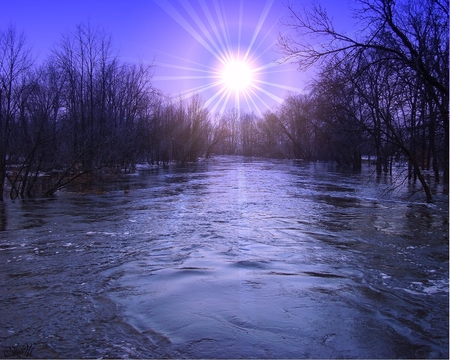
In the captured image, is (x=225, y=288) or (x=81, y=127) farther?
(x=81, y=127)

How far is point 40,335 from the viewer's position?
9.87 ft

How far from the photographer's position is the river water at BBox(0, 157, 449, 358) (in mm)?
2930

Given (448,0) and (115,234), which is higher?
(448,0)

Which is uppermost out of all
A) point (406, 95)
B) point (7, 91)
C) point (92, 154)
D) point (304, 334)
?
point (7, 91)

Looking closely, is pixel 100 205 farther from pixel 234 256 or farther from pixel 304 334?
pixel 304 334

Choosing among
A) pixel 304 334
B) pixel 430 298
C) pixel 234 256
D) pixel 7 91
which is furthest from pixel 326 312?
pixel 7 91

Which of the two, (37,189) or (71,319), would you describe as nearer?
(71,319)

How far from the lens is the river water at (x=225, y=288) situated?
2930mm

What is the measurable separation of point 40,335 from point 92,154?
665 inches

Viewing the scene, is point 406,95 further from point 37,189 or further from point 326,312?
point 37,189

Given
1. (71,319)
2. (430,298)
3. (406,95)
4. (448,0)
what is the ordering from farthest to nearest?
(406,95)
(448,0)
(430,298)
(71,319)

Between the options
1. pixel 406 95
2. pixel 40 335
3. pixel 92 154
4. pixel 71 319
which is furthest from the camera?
pixel 92 154

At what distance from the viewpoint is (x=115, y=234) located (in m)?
7.05

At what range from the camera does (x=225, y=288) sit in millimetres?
4160
